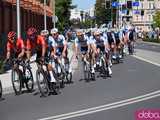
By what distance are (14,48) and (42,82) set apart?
1.22 m

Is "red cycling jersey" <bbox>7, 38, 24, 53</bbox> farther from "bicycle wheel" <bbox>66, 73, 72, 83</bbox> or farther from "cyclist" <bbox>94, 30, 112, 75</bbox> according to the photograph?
"cyclist" <bbox>94, 30, 112, 75</bbox>

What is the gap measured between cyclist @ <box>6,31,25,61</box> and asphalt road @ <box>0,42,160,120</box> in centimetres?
113

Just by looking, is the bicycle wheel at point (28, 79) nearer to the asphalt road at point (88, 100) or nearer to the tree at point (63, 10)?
the asphalt road at point (88, 100)

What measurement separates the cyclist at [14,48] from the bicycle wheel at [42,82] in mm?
826

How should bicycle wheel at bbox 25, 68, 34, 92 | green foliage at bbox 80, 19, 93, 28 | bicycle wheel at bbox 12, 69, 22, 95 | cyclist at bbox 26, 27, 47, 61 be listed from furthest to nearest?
green foliage at bbox 80, 19, 93, 28, bicycle wheel at bbox 25, 68, 34, 92, bicycle wheel at bbox 12, 69, 22, 95, cyclist at bbox 26, 27, 47, 61

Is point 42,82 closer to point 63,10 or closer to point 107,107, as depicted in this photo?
point 107,107

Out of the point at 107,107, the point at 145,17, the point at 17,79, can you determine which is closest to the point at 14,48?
the point at 17,79

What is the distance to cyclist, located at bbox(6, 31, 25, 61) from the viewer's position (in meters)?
17.2

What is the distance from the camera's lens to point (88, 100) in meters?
15.9

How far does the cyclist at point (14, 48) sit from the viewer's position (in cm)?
1720

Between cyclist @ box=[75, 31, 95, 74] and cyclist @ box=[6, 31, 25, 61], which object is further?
cyclist @ box=[75, 31, 95, 74]

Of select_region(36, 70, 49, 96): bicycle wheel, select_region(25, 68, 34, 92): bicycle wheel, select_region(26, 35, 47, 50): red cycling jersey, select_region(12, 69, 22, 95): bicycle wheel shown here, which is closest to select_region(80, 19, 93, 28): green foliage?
select_region(25, 68, 34, 92): bicycle wheel

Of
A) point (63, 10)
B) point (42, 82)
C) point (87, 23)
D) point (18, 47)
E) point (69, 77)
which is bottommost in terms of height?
point (69, 77)

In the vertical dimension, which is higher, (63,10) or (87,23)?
(63,10)
